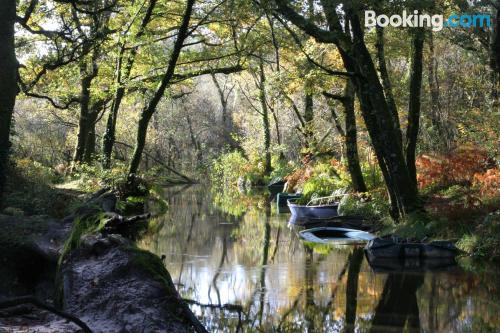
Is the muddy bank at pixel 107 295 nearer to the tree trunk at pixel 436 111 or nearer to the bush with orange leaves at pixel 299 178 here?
the bush with orange leaves at pixel 299 178

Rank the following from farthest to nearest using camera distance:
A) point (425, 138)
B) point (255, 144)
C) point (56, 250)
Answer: point (255, 144)
point (425, 138)
point (56, 250)

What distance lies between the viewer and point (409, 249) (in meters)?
11.5

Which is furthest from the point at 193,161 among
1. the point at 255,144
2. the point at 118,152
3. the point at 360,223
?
the point at 360,223

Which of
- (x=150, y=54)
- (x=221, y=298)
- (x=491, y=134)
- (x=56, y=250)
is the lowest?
(x=221, y=298)

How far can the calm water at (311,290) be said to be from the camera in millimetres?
7160

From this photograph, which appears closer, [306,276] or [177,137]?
[306,276]

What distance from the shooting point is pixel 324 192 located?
20578mm

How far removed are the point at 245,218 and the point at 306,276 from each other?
9.69m

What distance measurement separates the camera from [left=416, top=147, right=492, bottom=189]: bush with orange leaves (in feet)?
53.3

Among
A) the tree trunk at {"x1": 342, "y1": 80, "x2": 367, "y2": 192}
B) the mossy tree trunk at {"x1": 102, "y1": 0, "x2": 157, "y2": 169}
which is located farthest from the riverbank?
the tree trunk at {"x1": 342, "y1": 80, "x2": 367, "y2": 192}

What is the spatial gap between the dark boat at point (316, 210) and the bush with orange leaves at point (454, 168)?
2805 mm

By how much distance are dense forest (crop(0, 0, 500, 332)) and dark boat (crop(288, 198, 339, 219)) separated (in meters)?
0.58

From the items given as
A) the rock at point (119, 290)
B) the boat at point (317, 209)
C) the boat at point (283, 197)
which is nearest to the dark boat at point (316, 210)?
the boat at point (317, 209)

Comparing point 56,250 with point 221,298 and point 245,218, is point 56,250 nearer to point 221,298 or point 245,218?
point 221,298
